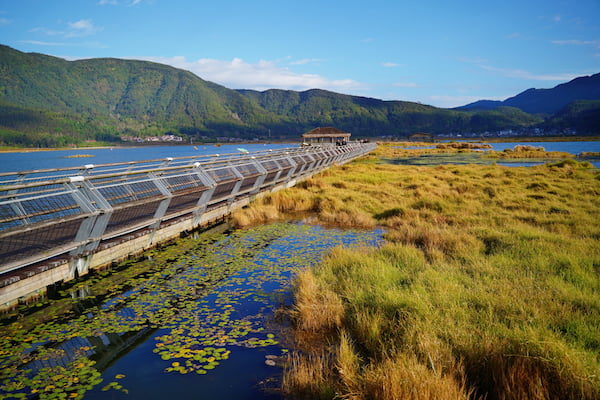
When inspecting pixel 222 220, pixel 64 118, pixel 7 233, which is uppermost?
pixel 64 118

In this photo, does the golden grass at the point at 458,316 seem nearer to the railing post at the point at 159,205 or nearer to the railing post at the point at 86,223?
the railing post at the point at 86,223

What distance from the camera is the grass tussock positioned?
3.05 meters

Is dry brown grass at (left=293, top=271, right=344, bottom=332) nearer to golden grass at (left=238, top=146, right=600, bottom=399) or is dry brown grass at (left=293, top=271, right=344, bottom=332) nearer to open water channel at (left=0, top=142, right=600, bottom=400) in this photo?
golden grass at (left=238, top=146, right=600, bottom=399)

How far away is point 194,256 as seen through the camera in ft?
28.5

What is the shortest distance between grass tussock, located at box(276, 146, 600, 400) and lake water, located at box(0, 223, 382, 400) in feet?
2.00

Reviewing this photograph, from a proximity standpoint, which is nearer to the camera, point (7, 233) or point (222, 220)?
point (7, 233)

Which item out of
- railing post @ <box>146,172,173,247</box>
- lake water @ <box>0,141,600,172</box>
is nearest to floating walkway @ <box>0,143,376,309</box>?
railing post @ <box>146,172,173,247</box>

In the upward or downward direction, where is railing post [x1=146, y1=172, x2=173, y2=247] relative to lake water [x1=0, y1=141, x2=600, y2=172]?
upward

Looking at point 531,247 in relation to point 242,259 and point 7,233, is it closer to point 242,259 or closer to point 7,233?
point 242,259

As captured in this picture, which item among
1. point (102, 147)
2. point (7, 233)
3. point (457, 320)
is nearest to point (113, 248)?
point (7, 233)

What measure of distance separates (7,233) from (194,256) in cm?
402

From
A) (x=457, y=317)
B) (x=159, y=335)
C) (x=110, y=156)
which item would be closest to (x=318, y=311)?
(x=457, y=317)

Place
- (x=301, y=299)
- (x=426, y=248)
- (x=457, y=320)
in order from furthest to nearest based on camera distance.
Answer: (x=426, y=248) < (x=301, y=299) < (x=457, y=320)

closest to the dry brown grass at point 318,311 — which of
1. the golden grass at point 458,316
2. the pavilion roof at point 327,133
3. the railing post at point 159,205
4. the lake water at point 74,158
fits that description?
the golden grass at point 458,316
